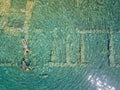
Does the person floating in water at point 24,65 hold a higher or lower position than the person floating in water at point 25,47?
lower

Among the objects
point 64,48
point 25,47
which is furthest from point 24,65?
point 64,48

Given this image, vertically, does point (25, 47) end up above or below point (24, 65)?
above

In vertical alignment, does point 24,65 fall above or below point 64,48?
below

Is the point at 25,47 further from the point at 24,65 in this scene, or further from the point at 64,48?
the point at 64,48

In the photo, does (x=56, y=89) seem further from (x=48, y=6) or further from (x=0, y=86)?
(x=48, y=6)

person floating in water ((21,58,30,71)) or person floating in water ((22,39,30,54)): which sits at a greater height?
person floating in water ((22,39,30,54))

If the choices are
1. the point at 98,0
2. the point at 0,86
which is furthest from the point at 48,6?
the point at 0,86

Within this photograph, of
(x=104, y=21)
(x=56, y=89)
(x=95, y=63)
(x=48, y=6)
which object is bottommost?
(x=56, y=89)

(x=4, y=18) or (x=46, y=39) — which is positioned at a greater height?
(x=4, y=18)
